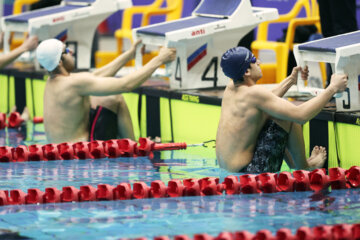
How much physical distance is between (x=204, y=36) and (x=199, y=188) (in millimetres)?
2643

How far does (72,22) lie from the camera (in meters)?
9.79

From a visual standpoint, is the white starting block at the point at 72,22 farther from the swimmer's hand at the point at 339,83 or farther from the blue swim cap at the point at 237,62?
the swimmer's hand at the point at 339,83

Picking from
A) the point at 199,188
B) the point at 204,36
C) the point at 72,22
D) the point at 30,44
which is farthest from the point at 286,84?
the point at 72,22

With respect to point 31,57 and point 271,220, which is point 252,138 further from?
point 31,57

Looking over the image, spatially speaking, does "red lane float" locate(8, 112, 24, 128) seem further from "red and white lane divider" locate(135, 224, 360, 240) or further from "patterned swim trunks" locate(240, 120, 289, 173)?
"red and white lane divider" locate(135, 224, 360, 240)

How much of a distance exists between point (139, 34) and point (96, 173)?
2.04m

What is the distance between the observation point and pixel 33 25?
9344 millimetres

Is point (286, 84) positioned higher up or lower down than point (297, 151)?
higher up

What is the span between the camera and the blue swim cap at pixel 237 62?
597cm

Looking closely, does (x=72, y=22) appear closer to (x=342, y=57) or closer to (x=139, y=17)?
(x=342, y=57)

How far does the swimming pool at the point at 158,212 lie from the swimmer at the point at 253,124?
260 millimetres

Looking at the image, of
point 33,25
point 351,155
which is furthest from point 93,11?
point 351,155

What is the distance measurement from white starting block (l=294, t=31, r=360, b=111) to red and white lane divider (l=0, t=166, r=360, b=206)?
70cm

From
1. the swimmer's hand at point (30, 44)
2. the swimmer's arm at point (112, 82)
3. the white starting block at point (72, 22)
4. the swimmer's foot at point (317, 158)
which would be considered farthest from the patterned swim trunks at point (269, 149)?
the white starting block at point (72, 22)
